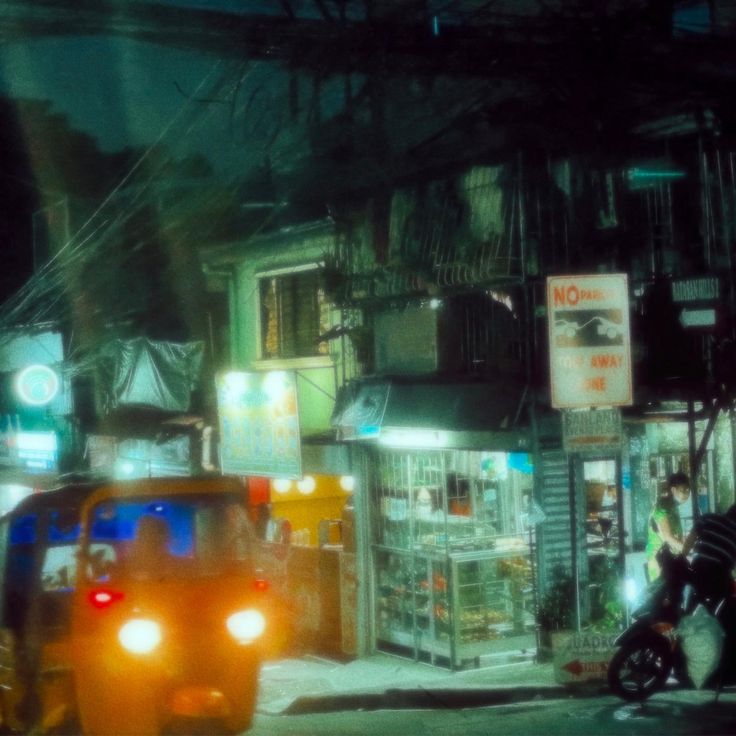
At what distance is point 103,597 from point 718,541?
540 centimetres

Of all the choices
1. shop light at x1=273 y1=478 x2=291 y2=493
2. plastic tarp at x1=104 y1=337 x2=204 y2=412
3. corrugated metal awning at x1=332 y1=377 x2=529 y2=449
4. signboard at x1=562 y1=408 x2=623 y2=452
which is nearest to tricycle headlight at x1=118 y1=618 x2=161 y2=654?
signboard at x1=562 y1=408 x2=623 y2=452

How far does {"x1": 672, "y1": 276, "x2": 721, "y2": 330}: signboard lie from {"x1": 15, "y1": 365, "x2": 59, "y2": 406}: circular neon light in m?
14.7

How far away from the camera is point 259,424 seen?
15344 mm

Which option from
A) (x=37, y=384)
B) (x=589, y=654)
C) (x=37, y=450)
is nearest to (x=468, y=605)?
(x=589, y=654)

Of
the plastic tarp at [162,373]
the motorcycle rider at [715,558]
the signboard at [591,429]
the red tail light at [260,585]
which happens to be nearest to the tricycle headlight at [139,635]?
the red tail light at [260,585]

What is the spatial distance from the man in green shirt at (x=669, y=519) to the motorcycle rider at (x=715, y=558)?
215 centimetres

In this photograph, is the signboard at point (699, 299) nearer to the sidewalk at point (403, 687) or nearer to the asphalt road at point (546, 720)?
the asphalt road at point (546, 720)

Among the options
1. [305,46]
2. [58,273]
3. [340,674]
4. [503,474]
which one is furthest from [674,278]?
[58,273]

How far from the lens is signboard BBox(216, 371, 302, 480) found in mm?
14672

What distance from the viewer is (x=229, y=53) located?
36.8 feet

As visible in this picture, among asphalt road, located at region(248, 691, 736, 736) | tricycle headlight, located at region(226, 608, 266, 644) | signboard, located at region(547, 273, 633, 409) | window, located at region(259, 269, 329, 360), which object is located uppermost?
window, located at region(259, 269, 329, 360)

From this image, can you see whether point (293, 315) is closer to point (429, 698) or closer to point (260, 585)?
point (429, 698)

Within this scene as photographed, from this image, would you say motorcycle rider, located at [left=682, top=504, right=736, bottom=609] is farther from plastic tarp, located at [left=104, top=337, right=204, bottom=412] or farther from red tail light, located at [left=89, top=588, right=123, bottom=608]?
plastic tarp, located at [left=104, top=337, right=204, bottom=412]

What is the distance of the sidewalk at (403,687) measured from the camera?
36.6ft
